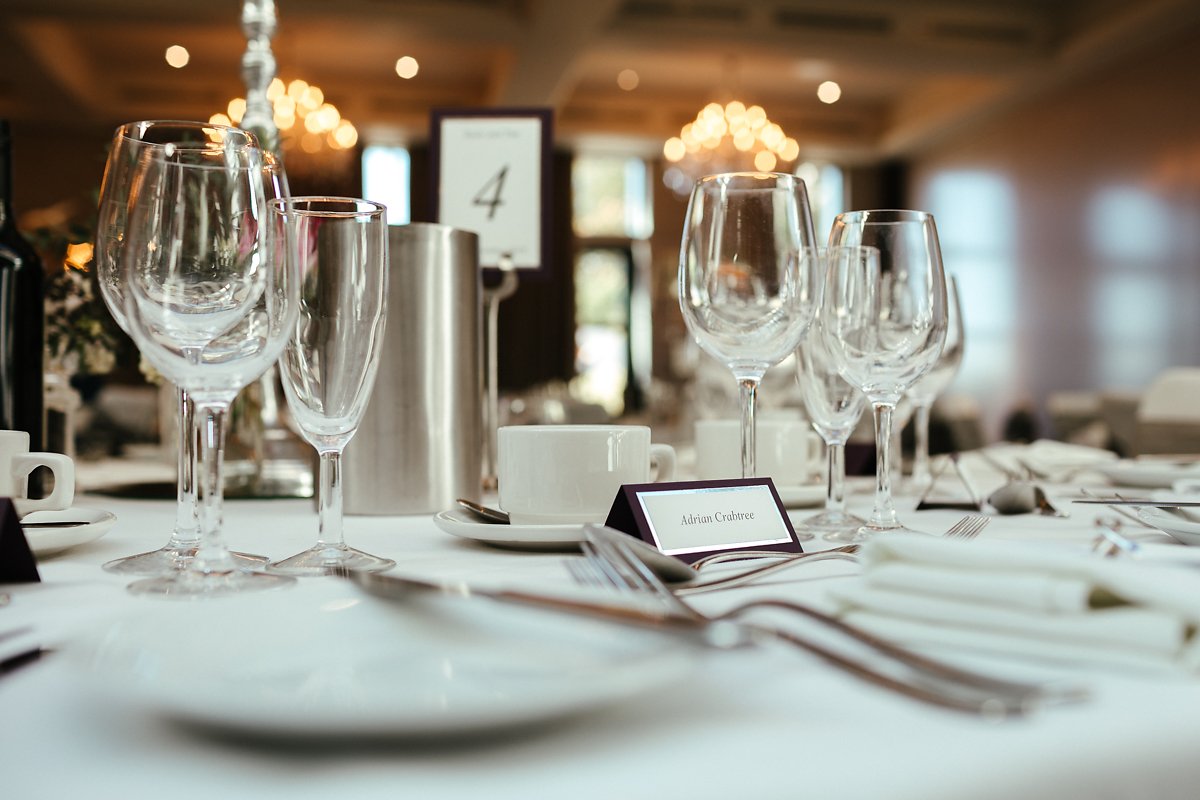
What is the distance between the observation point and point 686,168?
7.78 meters

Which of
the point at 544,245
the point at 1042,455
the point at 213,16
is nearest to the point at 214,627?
the point at 544,245

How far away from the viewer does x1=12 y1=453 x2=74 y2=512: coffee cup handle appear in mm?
761

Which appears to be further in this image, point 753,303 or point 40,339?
point 40,339

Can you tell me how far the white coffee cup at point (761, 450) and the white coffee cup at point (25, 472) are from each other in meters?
0.60

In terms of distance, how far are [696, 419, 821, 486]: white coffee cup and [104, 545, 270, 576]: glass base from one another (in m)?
0.50

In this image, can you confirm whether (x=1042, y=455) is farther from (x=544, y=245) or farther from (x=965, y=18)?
(x=965, y=18)

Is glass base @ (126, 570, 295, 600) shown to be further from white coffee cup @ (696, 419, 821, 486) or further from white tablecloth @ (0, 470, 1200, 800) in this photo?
white coffee cup @ (696, 419, 821, 486)

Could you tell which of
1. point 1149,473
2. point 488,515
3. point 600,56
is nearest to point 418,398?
point 488,515

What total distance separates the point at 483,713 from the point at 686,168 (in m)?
7.70

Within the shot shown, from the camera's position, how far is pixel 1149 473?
1205 millimetres

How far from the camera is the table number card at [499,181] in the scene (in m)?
1.41

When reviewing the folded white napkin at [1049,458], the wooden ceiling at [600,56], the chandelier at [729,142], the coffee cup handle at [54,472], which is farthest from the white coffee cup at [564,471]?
the chandelier at [729,142]

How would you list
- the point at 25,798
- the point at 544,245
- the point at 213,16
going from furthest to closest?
1. the point at 213,16
2. the point at 544,245
3. the point at 25,798

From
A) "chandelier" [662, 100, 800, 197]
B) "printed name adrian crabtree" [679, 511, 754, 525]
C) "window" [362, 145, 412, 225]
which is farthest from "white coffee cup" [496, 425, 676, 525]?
"window" [362, 145, 412, 225]
